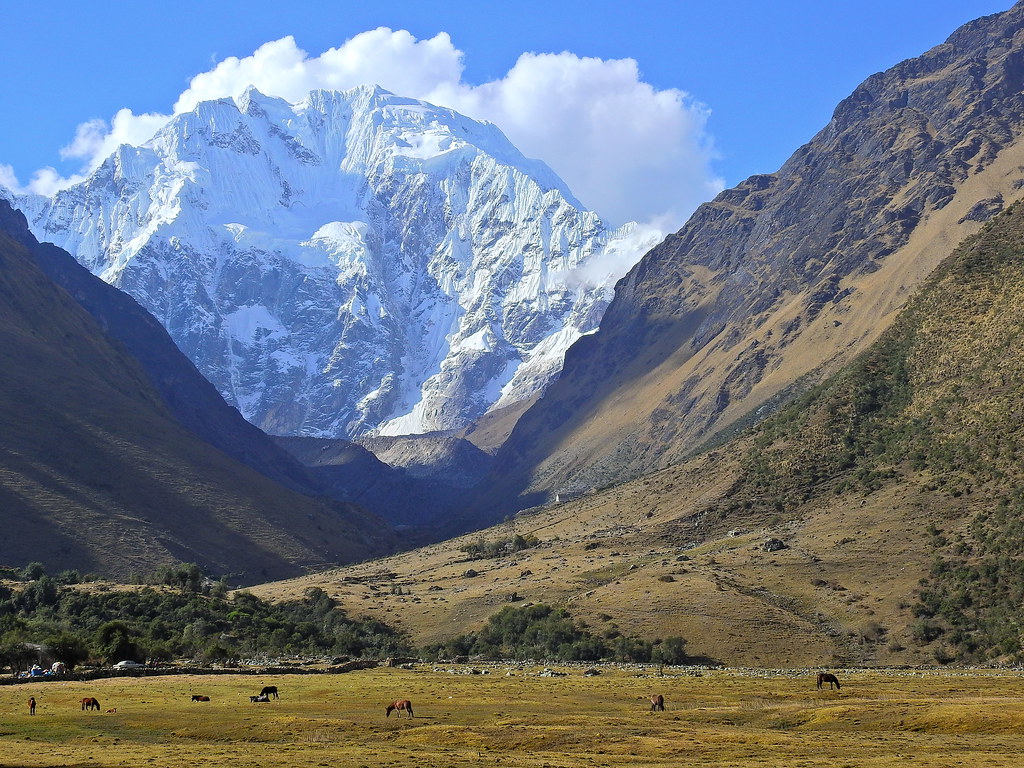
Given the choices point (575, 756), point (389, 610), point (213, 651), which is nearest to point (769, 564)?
point (389, 610)

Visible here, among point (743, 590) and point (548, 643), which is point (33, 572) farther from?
point (743, 590)

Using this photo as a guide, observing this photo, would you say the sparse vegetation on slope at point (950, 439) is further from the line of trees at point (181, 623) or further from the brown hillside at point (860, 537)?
the line of trees at point (181, 623)

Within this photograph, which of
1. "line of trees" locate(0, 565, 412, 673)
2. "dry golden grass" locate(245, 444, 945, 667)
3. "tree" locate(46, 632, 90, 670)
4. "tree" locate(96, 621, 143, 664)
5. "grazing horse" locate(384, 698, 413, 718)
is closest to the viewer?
"grazing horse" locate(384, 698, 413, 718)

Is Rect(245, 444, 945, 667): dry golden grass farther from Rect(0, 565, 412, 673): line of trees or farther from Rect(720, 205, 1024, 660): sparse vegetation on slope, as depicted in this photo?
Rect(0, 565, 412, 673): line of trees

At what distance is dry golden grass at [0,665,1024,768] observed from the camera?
49844mm

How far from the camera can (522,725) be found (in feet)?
201

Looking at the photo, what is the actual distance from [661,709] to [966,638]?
62.3 metres

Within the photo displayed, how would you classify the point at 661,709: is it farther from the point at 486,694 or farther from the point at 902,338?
the point at 902,338

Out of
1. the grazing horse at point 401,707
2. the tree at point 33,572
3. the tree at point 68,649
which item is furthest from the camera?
the tree at point 33,572

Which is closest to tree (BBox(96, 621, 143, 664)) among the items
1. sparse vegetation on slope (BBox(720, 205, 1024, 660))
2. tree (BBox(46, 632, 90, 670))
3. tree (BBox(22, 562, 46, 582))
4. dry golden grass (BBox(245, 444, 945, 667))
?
tree (BBox(46, 632, 90, 670))

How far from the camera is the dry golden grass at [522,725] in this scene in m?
49.8

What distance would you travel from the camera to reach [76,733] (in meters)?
56.5

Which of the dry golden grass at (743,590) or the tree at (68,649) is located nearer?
the tree at (68,649)

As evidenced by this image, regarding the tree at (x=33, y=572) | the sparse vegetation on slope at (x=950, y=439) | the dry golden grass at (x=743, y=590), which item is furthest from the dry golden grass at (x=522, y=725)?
the tree at (x=33, y=572)
